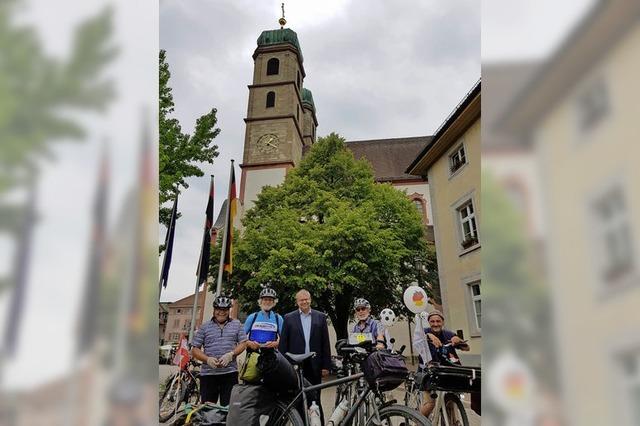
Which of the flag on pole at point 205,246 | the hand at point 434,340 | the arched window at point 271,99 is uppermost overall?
the arched window at point 271,99

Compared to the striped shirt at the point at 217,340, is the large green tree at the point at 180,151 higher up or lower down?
higher up

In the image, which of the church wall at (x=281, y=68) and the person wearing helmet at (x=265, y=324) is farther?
the church wall at (x=281, y=68)

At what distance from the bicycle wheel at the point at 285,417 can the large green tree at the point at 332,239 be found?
1182cm

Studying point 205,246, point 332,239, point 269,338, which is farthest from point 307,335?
point 332,239

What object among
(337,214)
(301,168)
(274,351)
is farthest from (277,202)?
(274,351)

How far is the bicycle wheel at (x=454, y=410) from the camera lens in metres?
2.91

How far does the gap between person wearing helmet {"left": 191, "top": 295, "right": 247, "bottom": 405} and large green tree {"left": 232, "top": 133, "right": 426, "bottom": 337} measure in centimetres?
1055

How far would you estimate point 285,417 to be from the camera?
278cm

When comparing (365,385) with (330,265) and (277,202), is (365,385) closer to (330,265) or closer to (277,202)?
(330,265)

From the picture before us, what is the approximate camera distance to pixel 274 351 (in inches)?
109
